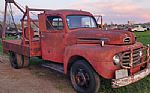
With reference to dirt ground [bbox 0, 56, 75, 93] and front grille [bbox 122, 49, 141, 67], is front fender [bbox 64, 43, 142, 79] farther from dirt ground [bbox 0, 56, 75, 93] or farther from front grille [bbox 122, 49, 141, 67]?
dirt ground [bbox 0, 56, 75, 93]

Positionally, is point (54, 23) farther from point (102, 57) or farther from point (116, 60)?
point (116, 60)

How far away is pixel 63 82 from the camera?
7.91 meters

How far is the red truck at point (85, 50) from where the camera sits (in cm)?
603

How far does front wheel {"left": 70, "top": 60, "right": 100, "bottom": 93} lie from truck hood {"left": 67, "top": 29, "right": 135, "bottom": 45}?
2.15ft

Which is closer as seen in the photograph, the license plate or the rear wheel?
the license plate

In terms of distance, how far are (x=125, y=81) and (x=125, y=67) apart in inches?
12.1

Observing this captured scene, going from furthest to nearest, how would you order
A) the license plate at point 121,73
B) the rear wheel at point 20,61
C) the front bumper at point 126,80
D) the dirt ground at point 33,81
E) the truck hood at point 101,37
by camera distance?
the rear wheel at point 20,61 → the dirt ground at point 33,81 → the truck hood at point 101,37 → the license plate at point 121,73 → the front bumper at point 126,80

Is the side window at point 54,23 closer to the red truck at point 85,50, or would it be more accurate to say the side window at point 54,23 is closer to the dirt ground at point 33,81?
the red truck at point 85,50

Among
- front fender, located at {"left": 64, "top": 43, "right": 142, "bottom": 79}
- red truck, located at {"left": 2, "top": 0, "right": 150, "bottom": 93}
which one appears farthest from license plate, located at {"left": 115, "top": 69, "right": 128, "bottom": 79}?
front fender, located at {"left": 64, "top": 43, "right": 142, "bottom": 79}

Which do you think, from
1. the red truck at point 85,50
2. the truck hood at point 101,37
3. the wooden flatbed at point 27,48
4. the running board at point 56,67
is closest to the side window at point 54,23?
the red truck at point 85,50

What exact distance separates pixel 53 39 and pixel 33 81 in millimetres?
1376

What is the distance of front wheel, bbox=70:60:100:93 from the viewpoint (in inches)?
246

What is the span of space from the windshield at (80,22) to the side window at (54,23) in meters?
0.24

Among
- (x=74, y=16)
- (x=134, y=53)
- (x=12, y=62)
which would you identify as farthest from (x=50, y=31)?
(x=12, y=62)
